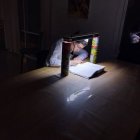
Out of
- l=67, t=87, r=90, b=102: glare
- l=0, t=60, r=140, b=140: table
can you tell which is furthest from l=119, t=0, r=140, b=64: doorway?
l=67, t=87, r=90, b=102: glare

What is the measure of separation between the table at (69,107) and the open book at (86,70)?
2.1 inches

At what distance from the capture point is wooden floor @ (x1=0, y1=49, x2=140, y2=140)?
794mm

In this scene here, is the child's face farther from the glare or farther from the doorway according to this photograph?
the doorway

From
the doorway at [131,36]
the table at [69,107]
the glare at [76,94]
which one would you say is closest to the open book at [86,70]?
the table at [69,107]

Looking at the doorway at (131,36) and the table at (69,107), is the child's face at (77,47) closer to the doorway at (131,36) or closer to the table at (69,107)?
the table at (69,107)

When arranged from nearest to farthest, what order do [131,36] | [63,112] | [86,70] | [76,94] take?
1. [63,112]
2. [76,94]
3. [86,70]
4. [131,36]

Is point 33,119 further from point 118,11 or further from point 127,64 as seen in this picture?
point 118,11

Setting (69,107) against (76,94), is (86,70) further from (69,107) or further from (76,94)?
(69,107)

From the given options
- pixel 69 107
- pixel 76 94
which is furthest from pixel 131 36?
pixel 69 107

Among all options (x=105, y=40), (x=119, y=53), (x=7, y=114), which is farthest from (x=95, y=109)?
(x=105, y=40)

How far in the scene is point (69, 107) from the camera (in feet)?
3.24

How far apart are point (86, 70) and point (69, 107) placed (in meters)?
0.56

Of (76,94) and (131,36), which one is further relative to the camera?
(131,36)

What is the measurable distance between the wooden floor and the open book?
11cm
